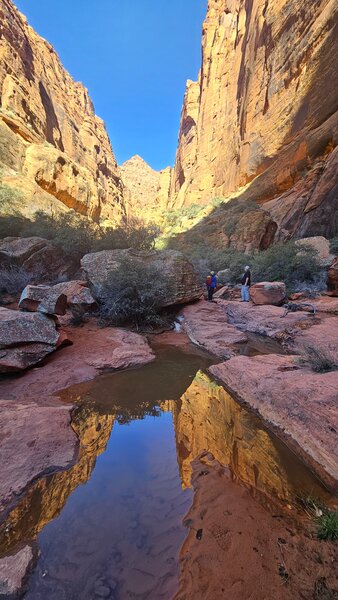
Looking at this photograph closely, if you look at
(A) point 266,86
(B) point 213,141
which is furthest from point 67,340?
(B) point 213,141

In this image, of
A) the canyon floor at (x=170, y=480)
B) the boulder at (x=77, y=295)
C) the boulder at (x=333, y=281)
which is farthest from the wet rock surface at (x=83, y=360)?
the boulder at (x=333, y=281)

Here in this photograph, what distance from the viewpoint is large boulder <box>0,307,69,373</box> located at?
500cm

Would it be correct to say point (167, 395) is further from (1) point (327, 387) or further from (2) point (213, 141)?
(2) point (213, 141)

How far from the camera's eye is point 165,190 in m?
70.6

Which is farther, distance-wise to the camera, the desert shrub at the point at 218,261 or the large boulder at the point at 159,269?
the desert shrub at the point at 218,261

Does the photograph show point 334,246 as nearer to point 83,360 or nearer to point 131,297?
point 131,297

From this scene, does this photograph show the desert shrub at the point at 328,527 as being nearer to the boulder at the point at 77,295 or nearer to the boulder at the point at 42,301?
the boulder at the point at 42,301

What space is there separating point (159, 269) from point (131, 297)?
1.55 m

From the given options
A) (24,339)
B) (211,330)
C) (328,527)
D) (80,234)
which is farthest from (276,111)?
(328,527)

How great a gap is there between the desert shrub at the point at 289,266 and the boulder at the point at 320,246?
331mm

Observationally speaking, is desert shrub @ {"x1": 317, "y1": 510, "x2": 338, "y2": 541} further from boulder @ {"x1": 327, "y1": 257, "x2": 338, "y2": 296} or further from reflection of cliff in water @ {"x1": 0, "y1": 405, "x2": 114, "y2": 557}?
boulder @ {"x1": 327, "y1": 257, "x2": 338, "y2": 296}

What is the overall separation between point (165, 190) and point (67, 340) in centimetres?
7055

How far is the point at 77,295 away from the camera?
8.37 m

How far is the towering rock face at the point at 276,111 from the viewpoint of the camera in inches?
667
